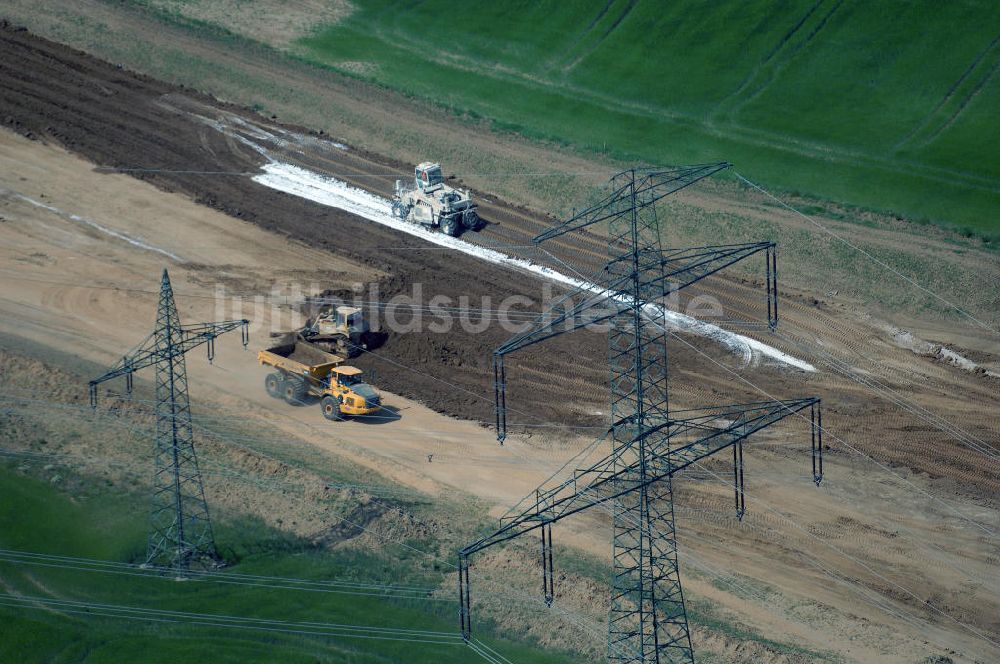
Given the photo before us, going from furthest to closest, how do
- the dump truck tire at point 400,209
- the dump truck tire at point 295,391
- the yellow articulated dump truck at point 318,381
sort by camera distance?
the dump truck tire at point 400,209, the dump truck tire at point 295,391, the yellow articulated dump truck at point 318,381

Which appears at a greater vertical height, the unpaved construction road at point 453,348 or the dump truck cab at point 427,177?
the dump truck cab at point 427,177

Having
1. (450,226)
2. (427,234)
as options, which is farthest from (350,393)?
(427,234)

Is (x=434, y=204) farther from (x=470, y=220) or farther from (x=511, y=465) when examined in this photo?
(x=511, y=465)

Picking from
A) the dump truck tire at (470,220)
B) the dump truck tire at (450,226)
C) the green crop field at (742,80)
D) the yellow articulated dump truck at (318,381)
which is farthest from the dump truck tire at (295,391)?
the green crop field at (742,80)

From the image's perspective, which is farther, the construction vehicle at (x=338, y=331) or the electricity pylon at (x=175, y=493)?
the construction vehicle at (x=338, y=331)

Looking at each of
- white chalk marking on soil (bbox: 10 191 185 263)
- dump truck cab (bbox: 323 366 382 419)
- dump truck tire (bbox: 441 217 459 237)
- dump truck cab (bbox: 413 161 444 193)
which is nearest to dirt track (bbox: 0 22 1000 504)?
dump truck tire (bbox: 441 217 459 237)

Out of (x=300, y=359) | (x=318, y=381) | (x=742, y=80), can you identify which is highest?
(x=742, y=80)

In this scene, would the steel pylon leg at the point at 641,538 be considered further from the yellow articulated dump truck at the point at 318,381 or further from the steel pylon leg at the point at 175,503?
the steel pylon leg at the point at 175,503
